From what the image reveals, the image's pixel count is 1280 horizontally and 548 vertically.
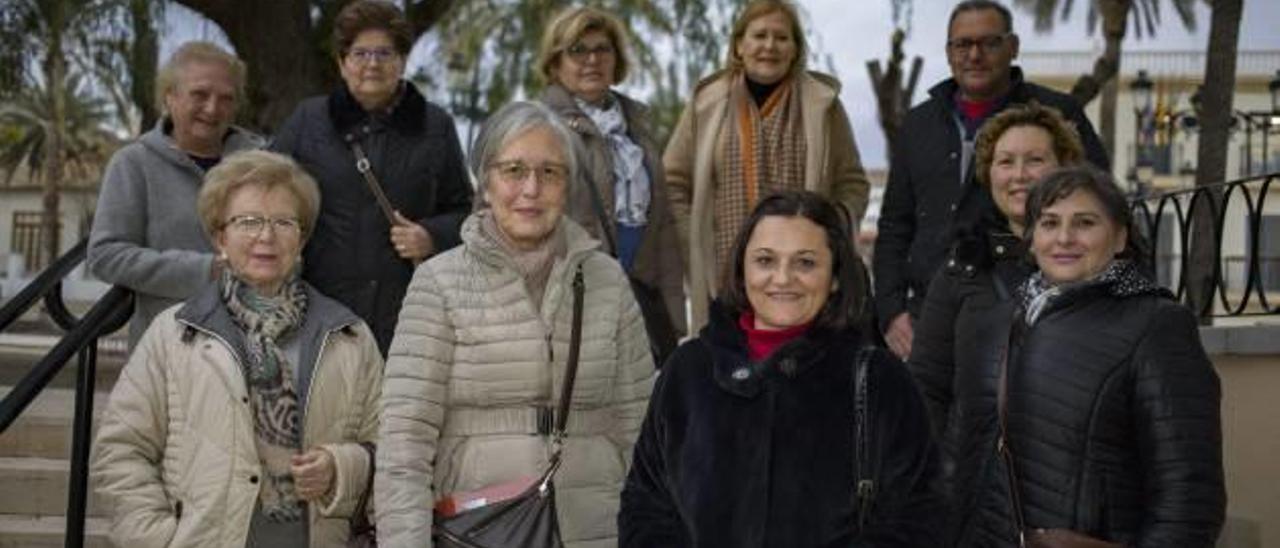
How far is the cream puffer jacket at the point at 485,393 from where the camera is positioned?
11.9 ft

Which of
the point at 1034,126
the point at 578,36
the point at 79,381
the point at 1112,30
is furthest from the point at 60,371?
the point at 1112,30

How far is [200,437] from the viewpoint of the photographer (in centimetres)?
378

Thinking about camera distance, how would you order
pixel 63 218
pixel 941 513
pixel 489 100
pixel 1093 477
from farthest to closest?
1. pixel 63 218
2. pixel 489 100
3. pixel 1093 477
4. pixel 941 513

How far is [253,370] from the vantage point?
3.84m

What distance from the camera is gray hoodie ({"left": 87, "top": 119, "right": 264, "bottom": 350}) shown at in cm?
488

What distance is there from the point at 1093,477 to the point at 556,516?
4.05 feet

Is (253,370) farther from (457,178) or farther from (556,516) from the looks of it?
(457,178)

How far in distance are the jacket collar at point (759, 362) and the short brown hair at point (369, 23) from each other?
80.6 inches

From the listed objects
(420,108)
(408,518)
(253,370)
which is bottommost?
(408,518)

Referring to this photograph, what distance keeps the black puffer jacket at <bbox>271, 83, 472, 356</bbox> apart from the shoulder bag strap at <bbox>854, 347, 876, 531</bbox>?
1988mm

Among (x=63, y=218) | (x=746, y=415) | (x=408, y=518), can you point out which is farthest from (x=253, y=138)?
(x=63, y=218)

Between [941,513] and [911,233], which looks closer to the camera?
[941,513]

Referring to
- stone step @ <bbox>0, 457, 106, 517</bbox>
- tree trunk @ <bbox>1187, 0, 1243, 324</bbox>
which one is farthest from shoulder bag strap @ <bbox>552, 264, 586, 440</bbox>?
tree trunk @ <bbox>1187, 0, 1243, 324</bbox>

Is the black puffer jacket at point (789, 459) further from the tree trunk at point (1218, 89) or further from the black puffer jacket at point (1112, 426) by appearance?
the tree trunk at point (1218, 89)
